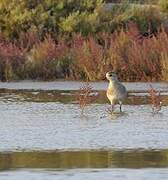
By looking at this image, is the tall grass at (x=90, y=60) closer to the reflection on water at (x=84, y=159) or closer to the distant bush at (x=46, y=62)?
the distant bush at (x=46, y=62)

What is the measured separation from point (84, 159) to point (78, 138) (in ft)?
4.88

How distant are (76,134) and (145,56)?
8355 millimetres

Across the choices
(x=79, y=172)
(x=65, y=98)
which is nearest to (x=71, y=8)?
(x=65, y=98)

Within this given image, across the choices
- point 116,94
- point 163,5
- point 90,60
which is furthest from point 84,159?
point 163,5

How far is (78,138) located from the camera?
12.1 meters

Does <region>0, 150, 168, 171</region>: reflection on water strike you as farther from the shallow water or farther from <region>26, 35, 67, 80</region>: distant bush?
<region>26, 35, 67, 80</region>: distant bush

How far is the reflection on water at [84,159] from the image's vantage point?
10.2 meters

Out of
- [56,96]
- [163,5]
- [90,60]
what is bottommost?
[56,96]

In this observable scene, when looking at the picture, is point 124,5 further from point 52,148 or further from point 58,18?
point 52,148

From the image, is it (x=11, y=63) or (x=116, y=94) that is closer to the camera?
(x=116, y=94)

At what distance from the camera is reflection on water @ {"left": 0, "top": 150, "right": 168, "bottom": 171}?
33.5 ft

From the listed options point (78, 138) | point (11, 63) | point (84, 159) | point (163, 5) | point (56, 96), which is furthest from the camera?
point (163, 5)

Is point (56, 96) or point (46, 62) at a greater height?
point (46, 62)

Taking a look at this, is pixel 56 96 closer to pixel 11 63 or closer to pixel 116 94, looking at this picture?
pixel 116 94
